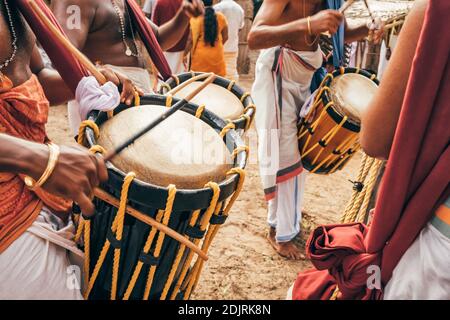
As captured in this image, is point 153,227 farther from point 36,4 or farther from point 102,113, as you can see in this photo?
point 36,4

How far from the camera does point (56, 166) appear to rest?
3.07 feet

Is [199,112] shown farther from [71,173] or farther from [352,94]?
[352,94]

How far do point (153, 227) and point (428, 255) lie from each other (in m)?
0.73

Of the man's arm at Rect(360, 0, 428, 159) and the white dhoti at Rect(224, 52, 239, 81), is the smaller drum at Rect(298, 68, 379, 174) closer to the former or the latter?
the man's arm at Rect(360, 0, 428, 159)

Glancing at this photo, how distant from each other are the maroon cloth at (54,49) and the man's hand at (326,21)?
1.59 meters

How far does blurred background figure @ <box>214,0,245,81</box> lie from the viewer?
17.2 ft

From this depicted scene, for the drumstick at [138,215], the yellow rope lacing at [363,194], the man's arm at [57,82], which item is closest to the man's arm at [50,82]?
the man's arm at [57,82]

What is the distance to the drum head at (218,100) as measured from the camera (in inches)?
80.0

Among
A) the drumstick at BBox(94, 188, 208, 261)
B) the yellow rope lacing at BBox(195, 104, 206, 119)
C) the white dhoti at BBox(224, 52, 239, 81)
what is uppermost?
the yellow rope lacing at BBox(195, 104, 206, 119)

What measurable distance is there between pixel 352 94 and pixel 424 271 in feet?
5.48

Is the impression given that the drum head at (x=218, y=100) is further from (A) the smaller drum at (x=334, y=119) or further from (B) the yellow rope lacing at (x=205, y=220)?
(B) the yellow rope lacing at (x=205, y=220)

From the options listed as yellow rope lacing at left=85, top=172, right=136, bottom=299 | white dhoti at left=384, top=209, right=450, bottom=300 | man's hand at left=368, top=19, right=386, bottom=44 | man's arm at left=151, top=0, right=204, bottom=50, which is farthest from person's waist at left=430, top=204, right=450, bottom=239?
man's hand at left=368, top=19, right=386, bottom=44

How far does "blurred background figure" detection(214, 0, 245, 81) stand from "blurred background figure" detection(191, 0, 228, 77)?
53 cm

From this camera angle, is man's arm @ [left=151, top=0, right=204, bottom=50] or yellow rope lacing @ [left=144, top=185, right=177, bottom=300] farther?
man's arm @ [left=151, top=0, right=204, bottom=50]
